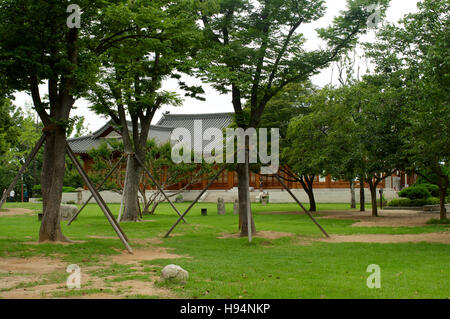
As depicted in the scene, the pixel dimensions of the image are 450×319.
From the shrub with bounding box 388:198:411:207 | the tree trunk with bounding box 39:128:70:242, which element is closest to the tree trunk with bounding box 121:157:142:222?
the tree trunk with bounding box 39:128:70:242

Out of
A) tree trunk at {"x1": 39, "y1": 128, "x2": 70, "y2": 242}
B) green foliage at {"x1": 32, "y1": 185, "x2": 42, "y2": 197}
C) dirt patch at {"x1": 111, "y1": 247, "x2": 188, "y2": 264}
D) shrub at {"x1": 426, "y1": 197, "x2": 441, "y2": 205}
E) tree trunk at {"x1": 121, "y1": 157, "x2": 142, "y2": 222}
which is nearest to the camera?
dirt patch at {"x1": 111, "y1": 247, "x2": 188, "y2": 264}

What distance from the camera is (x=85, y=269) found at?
33.1ft

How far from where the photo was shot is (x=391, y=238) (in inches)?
612

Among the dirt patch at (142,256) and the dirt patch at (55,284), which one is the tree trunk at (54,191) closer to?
the dirt patch at (55,284)

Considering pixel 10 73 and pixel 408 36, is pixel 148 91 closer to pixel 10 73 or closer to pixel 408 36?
pixel 10 73

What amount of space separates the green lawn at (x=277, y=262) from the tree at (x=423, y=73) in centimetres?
329

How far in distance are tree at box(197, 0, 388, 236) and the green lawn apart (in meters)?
2.58

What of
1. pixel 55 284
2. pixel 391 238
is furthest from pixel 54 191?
pixel 391 238

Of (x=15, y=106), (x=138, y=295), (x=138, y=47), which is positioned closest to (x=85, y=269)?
(x=138, y=295)

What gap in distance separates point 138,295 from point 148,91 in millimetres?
15015

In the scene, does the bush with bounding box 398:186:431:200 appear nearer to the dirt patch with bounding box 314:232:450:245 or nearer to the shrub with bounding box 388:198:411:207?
the shrub with bounding box 388:198:411:207

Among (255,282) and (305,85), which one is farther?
(305,85)

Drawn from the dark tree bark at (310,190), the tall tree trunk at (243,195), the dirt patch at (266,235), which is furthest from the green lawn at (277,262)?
the dark tree bark at (310,190)

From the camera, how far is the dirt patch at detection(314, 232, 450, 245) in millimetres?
14664
